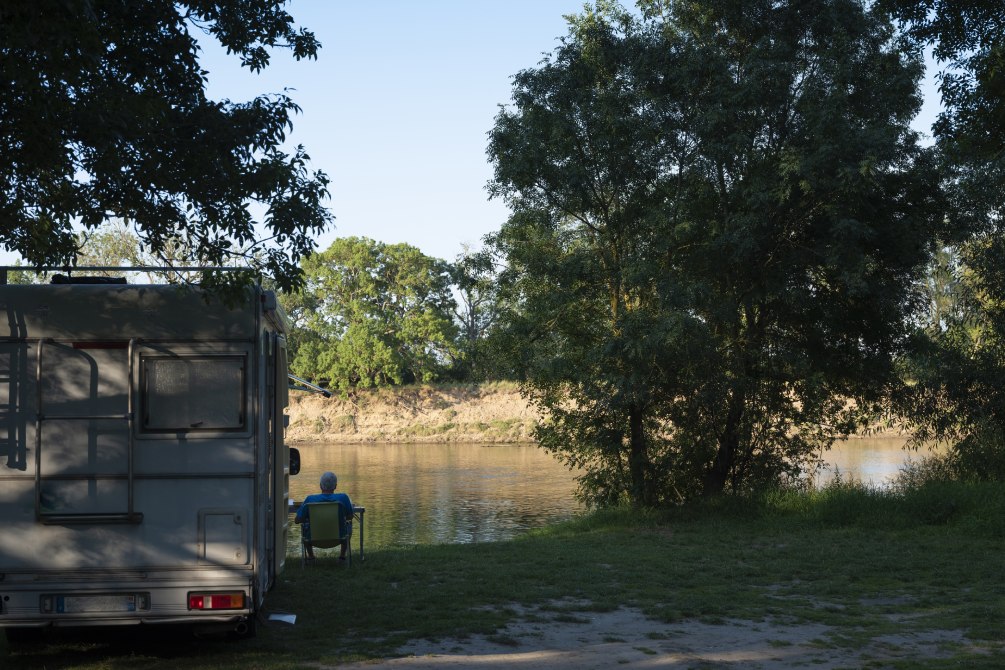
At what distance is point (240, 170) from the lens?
320 inches

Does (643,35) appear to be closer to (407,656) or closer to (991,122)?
(991,122)

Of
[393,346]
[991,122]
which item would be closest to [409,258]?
[393,346]

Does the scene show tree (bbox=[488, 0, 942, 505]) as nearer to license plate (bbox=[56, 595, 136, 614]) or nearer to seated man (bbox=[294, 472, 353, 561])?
seated man (bbox=[294, 472, 353, 561])

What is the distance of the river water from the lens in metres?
19.3

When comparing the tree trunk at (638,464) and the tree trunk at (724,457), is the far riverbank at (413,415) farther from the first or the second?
the tree trunk at (638,464)

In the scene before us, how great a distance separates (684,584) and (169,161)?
6.24 metres

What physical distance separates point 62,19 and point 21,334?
2.28 meters

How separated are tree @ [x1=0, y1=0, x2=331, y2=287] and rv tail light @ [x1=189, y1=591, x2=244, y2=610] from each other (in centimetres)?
265

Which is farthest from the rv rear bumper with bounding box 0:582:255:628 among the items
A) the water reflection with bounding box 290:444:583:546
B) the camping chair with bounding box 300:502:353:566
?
the water reflection with bounding box 290:444:583:546

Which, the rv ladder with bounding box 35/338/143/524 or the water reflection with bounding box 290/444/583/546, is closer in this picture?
the rv ladder with bounding box 35/338/143/524

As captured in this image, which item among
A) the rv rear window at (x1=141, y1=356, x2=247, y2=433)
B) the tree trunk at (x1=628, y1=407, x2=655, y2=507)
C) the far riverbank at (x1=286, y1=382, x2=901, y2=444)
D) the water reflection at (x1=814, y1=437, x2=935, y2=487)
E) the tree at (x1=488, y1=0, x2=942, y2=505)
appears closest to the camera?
the rv rear window at (x1=141, y1=356, x2=247, y2=433)

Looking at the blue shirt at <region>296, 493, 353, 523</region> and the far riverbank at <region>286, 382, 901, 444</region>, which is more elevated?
the far riverbank at <region>286, 382, 901, 444</region>

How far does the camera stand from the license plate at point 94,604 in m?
6.61

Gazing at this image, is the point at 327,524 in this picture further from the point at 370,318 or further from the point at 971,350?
the point at 370,318
